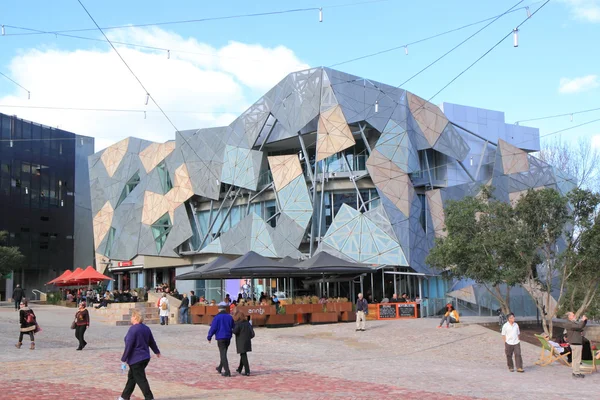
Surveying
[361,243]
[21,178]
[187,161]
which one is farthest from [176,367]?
[21,178]

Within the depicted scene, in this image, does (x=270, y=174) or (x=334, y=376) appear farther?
(x=270, y=174)

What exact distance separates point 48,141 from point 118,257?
18.9m

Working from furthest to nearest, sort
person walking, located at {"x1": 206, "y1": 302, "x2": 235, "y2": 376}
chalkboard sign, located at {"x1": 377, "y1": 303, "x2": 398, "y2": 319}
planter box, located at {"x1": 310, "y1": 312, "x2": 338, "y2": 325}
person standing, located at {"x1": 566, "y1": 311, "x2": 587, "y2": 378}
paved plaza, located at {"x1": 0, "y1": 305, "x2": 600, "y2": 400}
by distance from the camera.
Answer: chalkboard sign, located at {"x1": 377, "y1": 303, "x2": 398, "y2": 319} < planter box, located at {"x1": 310, "y1": 312, "x2": 338, "y2": 325} < person standing, located at {"x1": 566, "y1": 311, "x2": 587, "y2": 378} < person walking, located at {"x1": 206, "y1": 302, "x2": 235, "y2": 376} < paved plaza, located at {"x1": 0, "y1": 305, "x2": 600, "y2": 400}

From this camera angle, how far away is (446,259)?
81.7ft

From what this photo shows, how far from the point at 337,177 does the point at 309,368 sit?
25.4m

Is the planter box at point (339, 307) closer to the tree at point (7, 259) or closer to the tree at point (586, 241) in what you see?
the tree at point (586, 241)

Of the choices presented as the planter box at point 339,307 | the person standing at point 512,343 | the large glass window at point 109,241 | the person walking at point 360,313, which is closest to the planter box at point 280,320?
the planter box at point 339,307

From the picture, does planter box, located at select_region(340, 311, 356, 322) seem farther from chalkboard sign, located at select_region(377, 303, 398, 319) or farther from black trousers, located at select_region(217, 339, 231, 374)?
black trousers, located at select_region(217, 339, 231, 374)

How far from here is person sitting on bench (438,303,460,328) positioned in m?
24.7

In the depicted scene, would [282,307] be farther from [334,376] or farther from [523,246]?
[334,376]

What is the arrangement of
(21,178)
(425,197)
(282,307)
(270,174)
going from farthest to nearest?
(21,178) → (270,174) → (425,197) → (282,307)

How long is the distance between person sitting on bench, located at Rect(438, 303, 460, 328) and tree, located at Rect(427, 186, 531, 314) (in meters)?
1.36

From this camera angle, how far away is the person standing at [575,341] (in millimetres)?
13953

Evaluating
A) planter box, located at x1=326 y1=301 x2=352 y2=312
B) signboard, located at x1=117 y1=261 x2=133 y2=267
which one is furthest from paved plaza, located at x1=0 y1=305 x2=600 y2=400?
signboard, located at x1=117 y1=261 x2=133 y2=267
